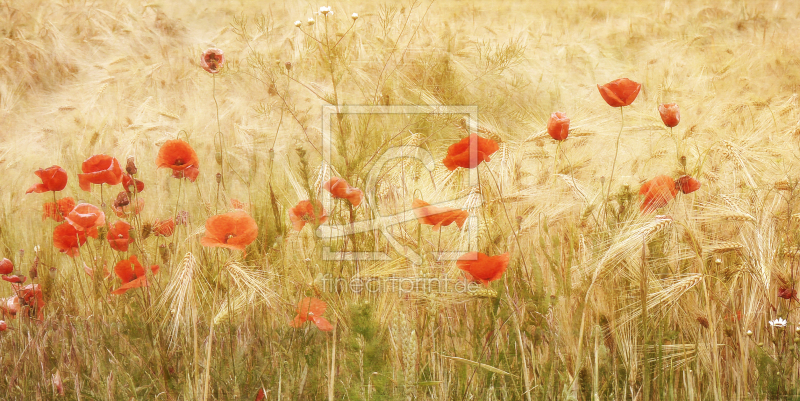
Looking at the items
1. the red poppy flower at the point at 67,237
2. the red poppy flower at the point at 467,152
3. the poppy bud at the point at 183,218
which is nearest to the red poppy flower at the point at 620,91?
the red poppy flower at the point at 467,152

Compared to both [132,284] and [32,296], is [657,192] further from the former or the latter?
[32,296]

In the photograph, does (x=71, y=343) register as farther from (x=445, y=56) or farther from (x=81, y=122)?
(x=445, y=56)

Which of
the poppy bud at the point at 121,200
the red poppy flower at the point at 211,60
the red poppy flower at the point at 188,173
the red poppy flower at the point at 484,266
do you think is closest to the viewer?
the red poppy flower at the point at 484,266

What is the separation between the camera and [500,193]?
1.51 meters

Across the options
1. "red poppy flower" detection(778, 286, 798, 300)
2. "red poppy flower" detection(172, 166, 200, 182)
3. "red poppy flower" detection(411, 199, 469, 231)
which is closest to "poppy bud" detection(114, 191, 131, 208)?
"red poppy flower" detection(172, 166, 200, 182)

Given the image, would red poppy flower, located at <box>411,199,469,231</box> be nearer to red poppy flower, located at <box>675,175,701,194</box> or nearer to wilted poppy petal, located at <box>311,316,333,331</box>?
wilted poppy petal, located at <box>311,316,333,331</box>

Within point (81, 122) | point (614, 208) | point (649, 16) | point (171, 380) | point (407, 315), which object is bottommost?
point (171, 380)

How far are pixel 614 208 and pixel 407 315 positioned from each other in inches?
22.3

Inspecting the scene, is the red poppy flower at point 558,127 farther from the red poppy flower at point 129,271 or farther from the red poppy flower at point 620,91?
the red poppy flower at point 129,271

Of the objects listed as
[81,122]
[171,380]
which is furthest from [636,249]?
[81,122]

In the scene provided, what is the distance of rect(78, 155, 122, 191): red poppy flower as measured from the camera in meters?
1.42

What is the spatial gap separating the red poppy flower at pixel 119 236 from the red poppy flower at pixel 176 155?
179 millimetres

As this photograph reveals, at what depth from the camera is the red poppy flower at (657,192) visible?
1.42 meters

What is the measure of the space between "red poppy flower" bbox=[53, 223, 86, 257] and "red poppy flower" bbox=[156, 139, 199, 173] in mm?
249
